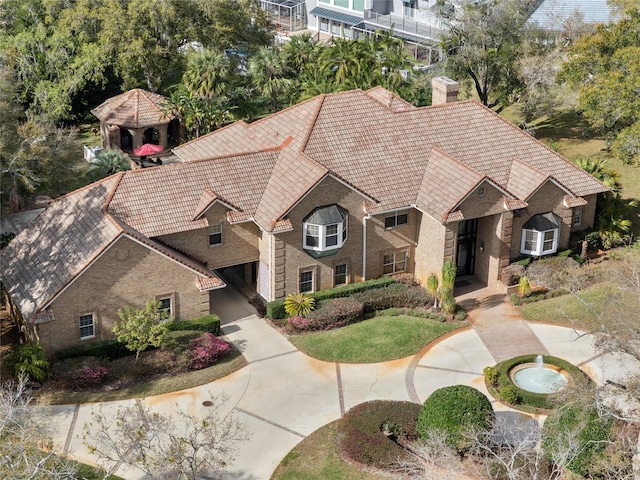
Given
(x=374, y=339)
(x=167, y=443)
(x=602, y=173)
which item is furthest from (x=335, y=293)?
(x=602, y=173)

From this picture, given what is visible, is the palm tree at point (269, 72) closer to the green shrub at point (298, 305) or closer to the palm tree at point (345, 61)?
the palm tree at point (345, 61)

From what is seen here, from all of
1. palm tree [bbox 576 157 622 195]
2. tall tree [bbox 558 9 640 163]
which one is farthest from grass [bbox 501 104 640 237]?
palm tree [bbox 576 157 622 195]

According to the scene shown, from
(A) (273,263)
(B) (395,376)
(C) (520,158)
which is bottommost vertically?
(B) (395,376)

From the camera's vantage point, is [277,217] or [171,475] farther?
[277,217]

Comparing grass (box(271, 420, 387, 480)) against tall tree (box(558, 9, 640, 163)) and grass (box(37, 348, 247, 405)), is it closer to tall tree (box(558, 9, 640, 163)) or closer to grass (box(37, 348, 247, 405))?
grass (box(37, 348, 247, 405))

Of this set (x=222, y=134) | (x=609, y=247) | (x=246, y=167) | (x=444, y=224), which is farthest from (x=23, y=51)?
(x=609, y=247)

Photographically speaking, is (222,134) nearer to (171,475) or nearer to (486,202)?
(486,202)
